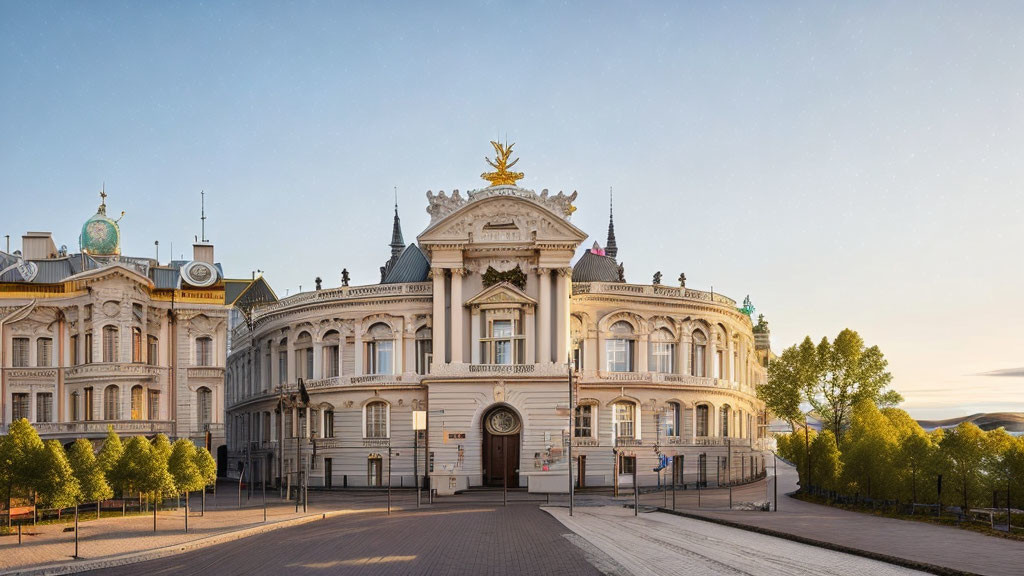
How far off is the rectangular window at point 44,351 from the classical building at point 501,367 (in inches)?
621

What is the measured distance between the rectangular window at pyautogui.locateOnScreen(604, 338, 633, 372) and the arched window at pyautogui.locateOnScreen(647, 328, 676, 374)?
1.52 m

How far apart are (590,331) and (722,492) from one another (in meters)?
14.4

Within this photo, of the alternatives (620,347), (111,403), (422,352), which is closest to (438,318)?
(422,352)

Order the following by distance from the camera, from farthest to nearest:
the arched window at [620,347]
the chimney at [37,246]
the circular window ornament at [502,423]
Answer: the chimney at [37,246], the arched window at [620,347], the circular window ornament at [502,423]

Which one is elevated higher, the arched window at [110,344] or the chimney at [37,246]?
the chimney at [37,246]

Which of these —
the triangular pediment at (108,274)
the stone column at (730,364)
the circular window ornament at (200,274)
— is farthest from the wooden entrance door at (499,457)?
the triangular pediment at (108,274)

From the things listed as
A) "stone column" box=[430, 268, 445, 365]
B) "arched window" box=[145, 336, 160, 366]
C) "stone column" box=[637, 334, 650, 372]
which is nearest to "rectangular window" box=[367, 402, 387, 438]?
"stone column" box=[430, 268, 445, 365]

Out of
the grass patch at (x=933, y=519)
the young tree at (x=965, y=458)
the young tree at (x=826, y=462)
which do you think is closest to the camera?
the grass patch at (x=933, y=519)

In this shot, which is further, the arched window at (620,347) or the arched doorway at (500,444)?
the arched window at (620,347)

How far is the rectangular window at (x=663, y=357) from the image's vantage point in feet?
251

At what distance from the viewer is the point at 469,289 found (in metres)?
71.3

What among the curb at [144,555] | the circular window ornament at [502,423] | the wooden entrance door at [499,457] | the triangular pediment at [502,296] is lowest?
the wooden entrance door at [499,457]

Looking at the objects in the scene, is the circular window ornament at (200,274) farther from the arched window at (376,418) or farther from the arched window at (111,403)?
the arched window at (376,418)

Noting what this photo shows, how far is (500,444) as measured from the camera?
69.4 metres
